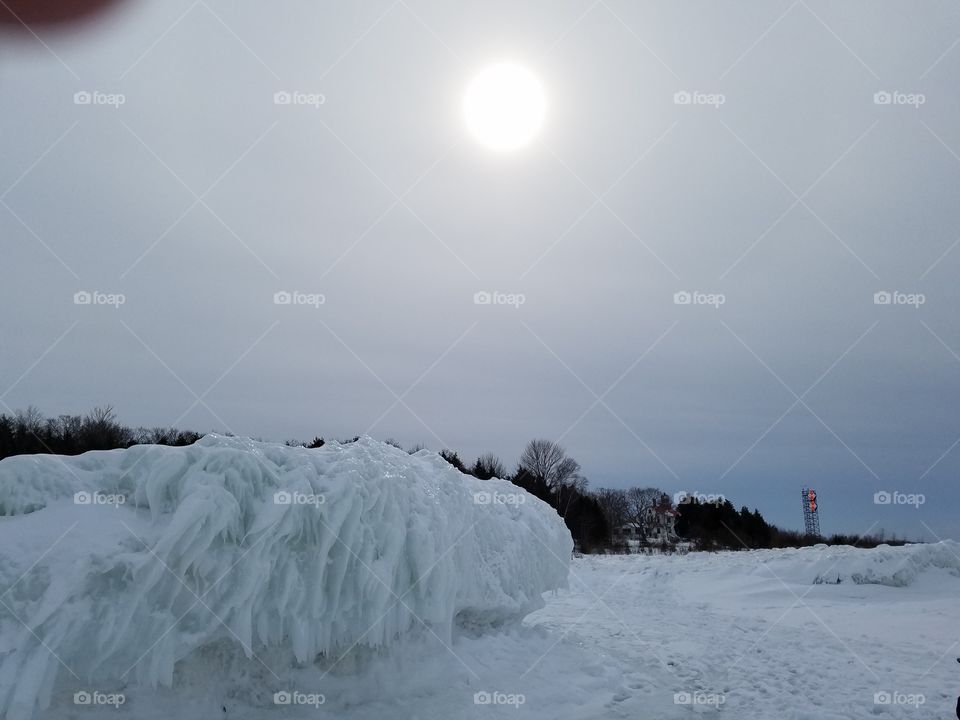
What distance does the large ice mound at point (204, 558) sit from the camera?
18.1 ft

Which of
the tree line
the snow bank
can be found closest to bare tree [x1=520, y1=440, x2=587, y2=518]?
the tree line

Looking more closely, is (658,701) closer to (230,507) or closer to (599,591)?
(230,507)

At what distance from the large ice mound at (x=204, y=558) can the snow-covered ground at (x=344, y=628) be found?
0.02m

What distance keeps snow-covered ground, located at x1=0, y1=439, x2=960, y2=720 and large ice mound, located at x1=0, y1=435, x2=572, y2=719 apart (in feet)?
0.06

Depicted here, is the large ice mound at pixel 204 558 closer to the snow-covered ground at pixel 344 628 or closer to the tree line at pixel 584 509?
the snow-covered ground at pixel 344 628

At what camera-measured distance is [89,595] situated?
5668mm

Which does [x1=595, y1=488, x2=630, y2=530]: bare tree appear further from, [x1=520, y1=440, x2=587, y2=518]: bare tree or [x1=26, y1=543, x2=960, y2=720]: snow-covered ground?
[x1=26, y1=543, x2=960, y2=720]: snow-covered ground

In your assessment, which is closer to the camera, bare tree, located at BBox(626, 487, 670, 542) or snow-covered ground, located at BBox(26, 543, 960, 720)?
snow-covered ground, located at BBox(26, 543, 960, 720)

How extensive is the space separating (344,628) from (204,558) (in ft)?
5.63

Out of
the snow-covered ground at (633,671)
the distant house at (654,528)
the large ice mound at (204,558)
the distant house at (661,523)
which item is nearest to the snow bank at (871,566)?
the snow-covered ground at (633,671)

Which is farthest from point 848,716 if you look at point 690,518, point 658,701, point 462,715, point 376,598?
point 690,518

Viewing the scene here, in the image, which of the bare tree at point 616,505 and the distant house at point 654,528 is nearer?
the distant house at point 654,528

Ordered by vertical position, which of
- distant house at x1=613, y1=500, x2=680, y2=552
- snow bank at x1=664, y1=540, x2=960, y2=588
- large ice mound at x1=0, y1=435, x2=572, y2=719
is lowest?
distant house at x1=613, y1=500, x2=680, y2=552

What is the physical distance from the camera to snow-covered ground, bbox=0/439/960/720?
5.67 metres
